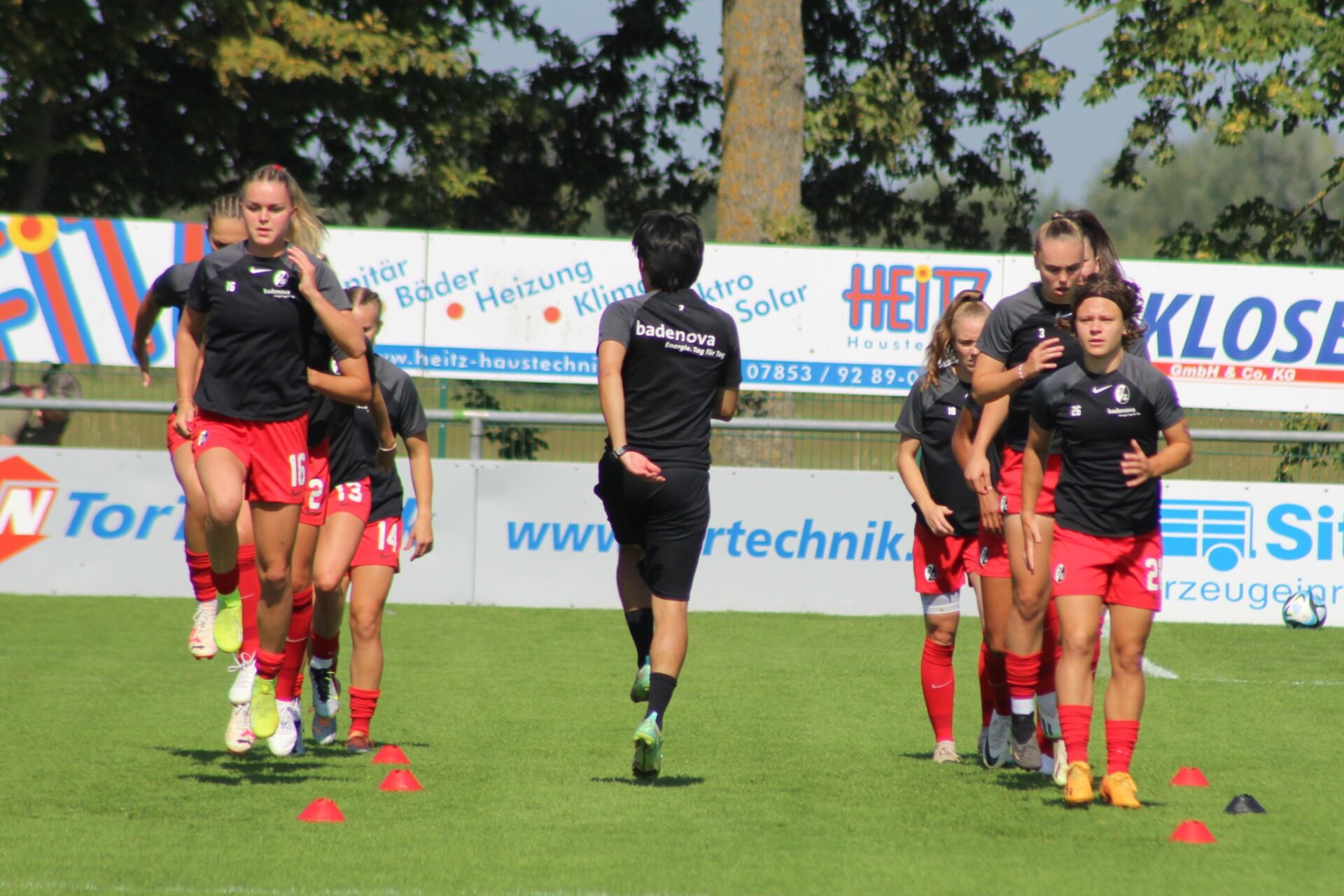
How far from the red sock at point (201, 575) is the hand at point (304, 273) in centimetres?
166

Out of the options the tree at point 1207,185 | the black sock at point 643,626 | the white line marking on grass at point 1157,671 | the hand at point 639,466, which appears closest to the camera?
the hand at point 639,466

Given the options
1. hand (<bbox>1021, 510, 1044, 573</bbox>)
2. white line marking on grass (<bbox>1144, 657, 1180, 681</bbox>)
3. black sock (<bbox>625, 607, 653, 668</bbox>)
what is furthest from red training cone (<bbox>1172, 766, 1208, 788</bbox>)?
white line marking on grass (<bbox>1144, 657, 1180, 681</bbox>)

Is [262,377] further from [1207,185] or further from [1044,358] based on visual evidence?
[1207,185]

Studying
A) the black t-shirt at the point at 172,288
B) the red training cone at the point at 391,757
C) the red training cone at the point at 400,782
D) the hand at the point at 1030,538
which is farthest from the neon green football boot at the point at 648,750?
the black t-shirt at the point at 172,288

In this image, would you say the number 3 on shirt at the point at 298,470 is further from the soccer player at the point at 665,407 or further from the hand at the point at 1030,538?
the hand at the point at 1030,538

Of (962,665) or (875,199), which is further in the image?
(875,199)

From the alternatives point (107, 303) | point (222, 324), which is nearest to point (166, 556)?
point (107, 303)

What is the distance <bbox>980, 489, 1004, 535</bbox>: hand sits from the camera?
6.55m

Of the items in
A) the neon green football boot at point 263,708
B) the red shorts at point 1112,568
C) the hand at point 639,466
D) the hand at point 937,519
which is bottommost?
the neon green football boot at point 263,708

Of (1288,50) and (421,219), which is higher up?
(1288,50)

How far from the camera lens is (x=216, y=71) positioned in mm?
21062

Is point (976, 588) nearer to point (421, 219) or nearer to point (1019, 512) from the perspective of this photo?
point (1019, 512)

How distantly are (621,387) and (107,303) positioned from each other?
31.2 feet

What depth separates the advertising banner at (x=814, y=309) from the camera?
14680mm
